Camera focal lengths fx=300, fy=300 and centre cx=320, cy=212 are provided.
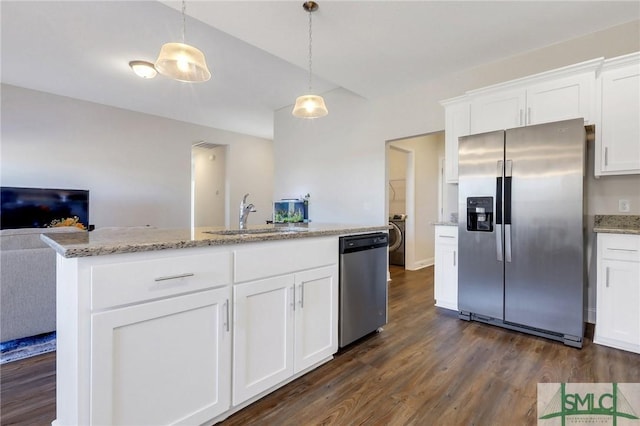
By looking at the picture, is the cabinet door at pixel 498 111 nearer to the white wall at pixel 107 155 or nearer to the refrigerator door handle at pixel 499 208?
the refrigerator door handle at pixel 499 208

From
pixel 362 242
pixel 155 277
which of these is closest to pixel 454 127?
pixel 362 242

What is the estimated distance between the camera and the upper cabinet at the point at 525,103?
253 centimetres

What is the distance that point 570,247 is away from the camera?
2381 millimetres

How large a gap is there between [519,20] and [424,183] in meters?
3.16

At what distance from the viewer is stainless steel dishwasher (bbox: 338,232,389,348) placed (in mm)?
2207

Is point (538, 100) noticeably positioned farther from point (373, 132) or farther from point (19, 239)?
point (19, 239)

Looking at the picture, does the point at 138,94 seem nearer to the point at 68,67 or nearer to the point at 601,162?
the point at 68,67

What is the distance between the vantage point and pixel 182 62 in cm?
203

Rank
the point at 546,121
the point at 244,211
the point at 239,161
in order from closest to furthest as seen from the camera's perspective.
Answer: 1. the point at 244,211
2. the point at 546,121
3. the point at 239,161

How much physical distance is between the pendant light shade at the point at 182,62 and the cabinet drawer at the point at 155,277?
140 centimetres

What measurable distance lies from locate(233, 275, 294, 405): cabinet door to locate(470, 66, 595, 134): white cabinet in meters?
2.58

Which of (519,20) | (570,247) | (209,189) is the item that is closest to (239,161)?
(209,189)

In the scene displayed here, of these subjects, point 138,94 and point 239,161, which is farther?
point 239,161

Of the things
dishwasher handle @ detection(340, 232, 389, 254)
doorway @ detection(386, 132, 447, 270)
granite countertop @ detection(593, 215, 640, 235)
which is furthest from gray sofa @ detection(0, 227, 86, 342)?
doorway @ detection(386, 132, 447, 270)
